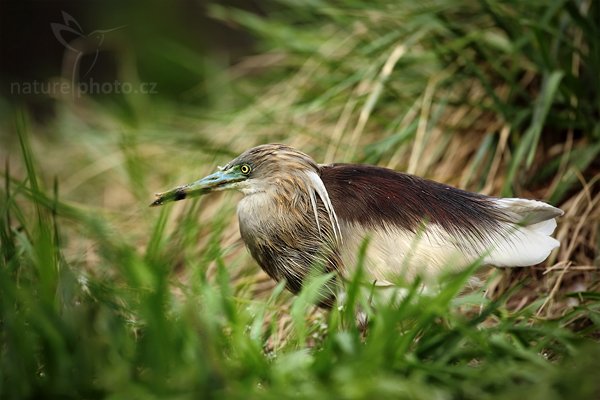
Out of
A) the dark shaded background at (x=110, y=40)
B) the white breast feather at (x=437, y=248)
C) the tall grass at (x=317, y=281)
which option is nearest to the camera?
the tall grass at (x=317, y=281)

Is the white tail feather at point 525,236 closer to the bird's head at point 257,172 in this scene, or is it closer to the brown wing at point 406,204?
the brown wing at point 406,204

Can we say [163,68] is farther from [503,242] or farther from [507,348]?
[507,348]

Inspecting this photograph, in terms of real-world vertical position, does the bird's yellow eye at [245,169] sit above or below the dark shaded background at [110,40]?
above

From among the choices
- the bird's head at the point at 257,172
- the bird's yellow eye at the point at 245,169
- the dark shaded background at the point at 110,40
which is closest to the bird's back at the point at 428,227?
the bird's head at the point at 257,172

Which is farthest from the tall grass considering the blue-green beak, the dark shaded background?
the dark shaded background

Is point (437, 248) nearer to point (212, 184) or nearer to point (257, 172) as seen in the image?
point (257, 172)

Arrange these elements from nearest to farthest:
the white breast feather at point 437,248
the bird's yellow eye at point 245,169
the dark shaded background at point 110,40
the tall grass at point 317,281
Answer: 1. the tall grass at point 317,281
2. the white breast feather at point 437,248
3. the bird's yellow eye at point 245,169
4. the dark shaded background at point 110,40

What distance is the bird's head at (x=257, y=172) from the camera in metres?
2.26

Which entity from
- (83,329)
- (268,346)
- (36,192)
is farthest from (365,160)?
(83,329)

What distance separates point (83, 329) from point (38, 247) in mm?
309

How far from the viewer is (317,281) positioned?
1.94 metres

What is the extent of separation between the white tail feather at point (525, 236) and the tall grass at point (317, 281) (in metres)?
0.15

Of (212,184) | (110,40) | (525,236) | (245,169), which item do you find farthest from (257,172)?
(110,40)

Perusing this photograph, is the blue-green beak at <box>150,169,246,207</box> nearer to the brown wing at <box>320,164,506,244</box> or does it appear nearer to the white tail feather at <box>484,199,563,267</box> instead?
the brown wing at <box>320,164,506,244</box>
